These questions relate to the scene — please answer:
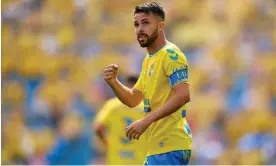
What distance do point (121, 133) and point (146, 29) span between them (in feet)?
9.64

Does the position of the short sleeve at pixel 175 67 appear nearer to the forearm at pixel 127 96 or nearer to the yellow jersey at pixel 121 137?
the forearm at pixel 127 96

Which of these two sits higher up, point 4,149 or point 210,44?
point 210,44

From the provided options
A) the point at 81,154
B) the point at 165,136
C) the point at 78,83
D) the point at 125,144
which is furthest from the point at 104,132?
the point at 78,83

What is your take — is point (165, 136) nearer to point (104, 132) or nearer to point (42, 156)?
point (104, 132)

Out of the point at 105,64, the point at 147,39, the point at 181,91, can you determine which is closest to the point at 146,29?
the point at 147,39

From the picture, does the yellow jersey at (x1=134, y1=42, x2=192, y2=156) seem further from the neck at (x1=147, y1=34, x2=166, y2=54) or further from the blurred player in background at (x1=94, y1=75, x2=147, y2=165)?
the blurred player in background at (x1=94, y1=75, x2=147, y2=165)

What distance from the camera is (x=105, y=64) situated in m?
12.2

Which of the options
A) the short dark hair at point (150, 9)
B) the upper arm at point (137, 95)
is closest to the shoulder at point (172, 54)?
the short dark hair at point (150, 9)

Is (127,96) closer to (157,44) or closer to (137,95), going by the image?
(137,95)

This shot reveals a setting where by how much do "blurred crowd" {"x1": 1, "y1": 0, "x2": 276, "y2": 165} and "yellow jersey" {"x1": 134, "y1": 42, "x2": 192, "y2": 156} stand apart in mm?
6795

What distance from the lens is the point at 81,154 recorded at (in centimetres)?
1150

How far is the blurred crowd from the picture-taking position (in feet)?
37.9

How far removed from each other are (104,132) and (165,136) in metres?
3.09

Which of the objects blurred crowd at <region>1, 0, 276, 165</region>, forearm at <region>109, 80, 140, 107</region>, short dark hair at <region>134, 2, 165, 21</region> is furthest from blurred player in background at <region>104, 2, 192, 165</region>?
blurred crowd at <region>1, 0, 276, 165</region>
